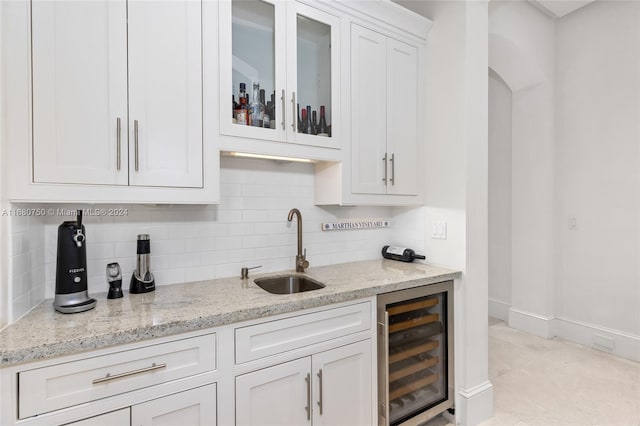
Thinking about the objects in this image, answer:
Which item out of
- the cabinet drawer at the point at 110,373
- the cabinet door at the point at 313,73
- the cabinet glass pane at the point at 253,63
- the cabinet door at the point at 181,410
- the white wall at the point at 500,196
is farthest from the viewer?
the white wall at the point at 500,196

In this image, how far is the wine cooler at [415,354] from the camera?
1746 mm

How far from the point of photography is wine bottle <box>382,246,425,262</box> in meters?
2.35

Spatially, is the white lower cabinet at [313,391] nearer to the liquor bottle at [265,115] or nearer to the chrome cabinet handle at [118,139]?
the chrome cabinet handle at [118,139]

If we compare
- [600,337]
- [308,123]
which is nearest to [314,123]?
[308,123]

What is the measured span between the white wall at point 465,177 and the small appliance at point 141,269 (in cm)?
179

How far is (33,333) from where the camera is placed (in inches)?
42.7

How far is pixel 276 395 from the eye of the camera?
4.68 ft

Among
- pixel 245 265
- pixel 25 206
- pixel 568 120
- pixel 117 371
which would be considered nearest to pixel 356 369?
pixel 245 265

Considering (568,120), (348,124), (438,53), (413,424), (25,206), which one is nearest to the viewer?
(25,206)

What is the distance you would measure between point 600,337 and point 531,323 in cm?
55

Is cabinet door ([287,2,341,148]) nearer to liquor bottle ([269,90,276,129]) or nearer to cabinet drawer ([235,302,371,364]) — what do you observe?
liquor bottle ([269,90,276,129])

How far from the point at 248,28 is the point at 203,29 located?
27 centimetres

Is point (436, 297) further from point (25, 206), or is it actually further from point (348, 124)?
point (25, 206)

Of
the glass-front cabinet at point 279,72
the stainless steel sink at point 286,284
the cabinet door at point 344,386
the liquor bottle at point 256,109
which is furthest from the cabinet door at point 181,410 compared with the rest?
the liquor bottle at point 256,109
